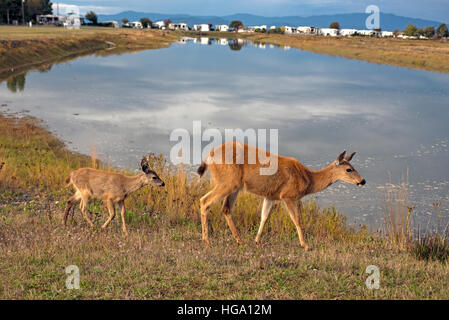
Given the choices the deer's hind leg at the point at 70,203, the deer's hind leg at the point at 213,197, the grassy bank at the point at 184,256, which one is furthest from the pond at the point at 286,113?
the deer's hind leg at the point at 70,203

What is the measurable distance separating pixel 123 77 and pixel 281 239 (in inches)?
1449

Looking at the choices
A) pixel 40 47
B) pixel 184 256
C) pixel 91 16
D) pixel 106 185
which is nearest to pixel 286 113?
pixel 106 185

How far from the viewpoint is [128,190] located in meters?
9.28

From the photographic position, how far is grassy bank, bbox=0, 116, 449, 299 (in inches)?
245

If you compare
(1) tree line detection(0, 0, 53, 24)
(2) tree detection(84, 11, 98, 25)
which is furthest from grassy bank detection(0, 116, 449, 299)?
(2) tree detection(84, 11, 98, 25)

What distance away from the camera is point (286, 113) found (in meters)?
29.0

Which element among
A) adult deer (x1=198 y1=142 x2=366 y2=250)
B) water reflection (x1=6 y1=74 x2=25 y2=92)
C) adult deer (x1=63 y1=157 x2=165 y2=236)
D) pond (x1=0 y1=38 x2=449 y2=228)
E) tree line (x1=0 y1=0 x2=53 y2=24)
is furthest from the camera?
tree line (x1=0 y1=0 x2=53 y2=24)

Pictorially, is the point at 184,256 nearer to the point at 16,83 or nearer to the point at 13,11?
the point at 16,83

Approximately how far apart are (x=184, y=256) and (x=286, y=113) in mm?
22318

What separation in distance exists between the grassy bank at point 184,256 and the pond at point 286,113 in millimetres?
3336

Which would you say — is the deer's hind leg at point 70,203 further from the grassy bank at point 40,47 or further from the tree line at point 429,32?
the tree line at point 429,32

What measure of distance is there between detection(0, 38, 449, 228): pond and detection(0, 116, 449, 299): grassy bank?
131 inches

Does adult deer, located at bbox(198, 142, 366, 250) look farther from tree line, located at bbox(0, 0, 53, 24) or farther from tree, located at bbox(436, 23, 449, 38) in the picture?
tree, located at bbox(436, 23, 449, 38)
